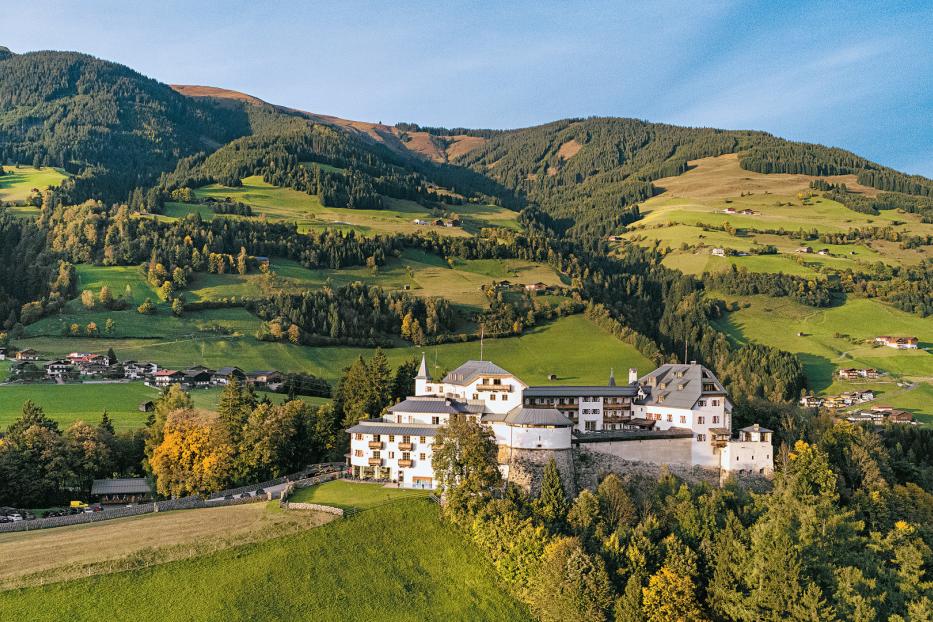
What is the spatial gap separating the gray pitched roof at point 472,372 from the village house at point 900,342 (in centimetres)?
9547

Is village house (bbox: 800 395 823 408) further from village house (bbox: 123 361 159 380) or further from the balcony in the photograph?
village house (bbox: 123 361 159 380)

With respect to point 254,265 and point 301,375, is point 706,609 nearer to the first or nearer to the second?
point 301,375

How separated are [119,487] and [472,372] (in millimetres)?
30770

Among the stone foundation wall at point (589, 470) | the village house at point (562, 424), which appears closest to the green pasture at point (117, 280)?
the village house at point (562, 424)

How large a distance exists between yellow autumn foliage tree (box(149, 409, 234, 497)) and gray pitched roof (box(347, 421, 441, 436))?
1039 centimetres

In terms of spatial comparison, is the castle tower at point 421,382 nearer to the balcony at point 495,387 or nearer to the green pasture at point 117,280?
the balcony at point 495,387

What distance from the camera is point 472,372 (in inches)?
2790

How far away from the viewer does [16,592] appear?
1652 inches

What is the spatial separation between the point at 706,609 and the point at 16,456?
167 feet

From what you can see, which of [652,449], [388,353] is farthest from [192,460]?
[388,353]

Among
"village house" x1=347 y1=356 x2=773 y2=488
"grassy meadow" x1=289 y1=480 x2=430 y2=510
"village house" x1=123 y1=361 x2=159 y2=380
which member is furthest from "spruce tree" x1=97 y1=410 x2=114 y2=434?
"village house" x1=347 y1=356 x2=773 y2=488

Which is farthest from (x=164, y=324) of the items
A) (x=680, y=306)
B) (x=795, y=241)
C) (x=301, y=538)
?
(x=795, y=241)

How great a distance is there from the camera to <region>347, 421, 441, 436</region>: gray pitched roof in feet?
203

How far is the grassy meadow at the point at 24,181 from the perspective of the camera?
165m
